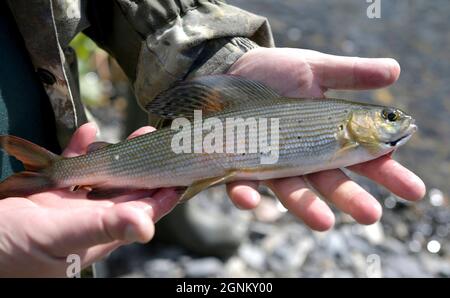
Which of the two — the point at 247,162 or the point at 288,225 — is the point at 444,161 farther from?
the point at 247,162

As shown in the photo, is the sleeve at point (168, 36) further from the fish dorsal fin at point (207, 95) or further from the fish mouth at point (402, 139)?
the fish mouth at point (402, 139)

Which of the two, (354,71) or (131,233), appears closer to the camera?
(131,233)

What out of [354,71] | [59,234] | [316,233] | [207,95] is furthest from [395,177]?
[316,233]

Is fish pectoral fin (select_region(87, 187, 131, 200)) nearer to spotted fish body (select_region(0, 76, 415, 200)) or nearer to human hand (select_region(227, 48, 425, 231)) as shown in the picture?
spotted fish body (select_region(0, 76, 415, 200))

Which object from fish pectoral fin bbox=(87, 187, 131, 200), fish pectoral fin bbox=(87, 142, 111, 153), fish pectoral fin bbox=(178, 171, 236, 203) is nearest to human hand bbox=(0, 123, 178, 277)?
fish pectoral fin bbox=(87, 187, 131, 200)

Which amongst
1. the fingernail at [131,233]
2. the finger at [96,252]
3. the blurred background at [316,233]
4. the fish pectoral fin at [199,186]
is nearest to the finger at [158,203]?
Answer: the fish pectoral fin at [199,186]

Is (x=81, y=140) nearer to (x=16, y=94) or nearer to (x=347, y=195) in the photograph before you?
(x=16, y=94)
